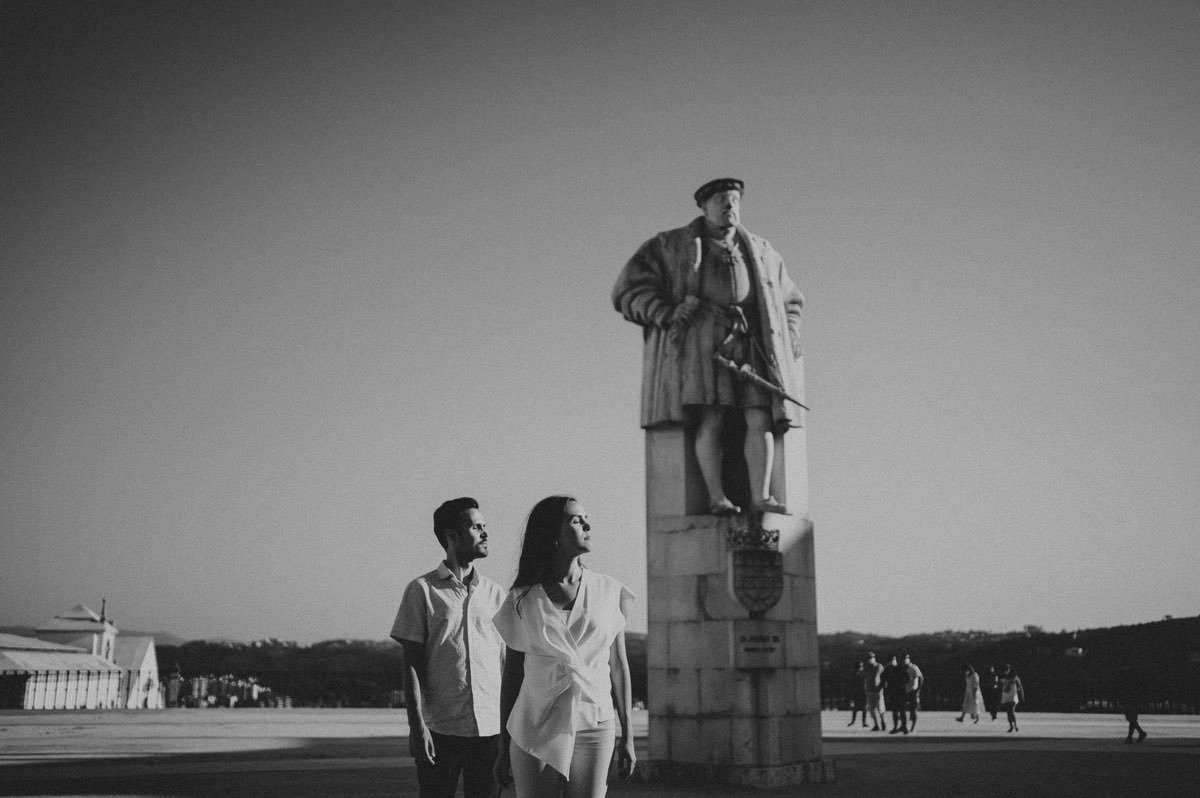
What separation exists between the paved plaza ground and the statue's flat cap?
5.93m

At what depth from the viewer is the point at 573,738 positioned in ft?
14.3

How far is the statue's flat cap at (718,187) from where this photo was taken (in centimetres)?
1144

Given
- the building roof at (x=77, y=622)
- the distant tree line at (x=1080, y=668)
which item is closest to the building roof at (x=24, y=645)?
the building roof at (x=77, y=622)

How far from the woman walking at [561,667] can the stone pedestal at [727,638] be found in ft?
19.2

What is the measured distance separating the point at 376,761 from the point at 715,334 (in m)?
6.46

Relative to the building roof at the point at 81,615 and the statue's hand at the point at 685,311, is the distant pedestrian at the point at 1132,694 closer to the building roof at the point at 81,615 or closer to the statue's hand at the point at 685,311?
the statue's hand at the point at 685,311

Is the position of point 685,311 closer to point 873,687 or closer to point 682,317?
point 682,317

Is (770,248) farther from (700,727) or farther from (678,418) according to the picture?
(700,727)

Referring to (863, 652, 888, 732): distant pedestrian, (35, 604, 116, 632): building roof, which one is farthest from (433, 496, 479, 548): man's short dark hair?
(35, 604, 116, 632): building roof

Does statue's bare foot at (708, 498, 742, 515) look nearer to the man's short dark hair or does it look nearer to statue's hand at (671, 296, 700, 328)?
statue's hand at (671, 296, 700, 328)

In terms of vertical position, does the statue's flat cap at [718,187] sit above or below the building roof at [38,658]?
above

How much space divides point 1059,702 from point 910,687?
15.5 m

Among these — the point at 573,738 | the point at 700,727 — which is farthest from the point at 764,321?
the point at 573,738

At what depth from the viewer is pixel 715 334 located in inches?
435
